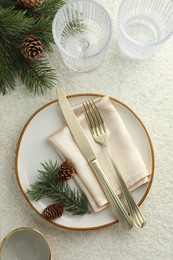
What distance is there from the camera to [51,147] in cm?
80

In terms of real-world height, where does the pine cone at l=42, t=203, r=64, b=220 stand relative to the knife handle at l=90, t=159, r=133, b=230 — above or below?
above

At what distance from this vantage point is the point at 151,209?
81cm

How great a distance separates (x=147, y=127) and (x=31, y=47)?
275 mm

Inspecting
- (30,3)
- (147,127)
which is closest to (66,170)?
(147,127)

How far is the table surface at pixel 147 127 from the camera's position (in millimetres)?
795

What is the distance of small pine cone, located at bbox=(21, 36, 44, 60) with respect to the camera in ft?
2.52

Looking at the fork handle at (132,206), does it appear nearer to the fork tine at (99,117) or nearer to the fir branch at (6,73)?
the fork tine at (99,117)

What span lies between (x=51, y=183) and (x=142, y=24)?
0.37 m

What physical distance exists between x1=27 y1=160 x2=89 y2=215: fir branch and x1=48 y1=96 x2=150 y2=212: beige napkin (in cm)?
2

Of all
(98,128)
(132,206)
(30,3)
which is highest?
(30,3)

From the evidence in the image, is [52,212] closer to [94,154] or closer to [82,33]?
[94,154]

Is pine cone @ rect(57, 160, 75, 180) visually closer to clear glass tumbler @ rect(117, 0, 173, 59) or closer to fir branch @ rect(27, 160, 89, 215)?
fir branch @ rect(27, 160, 89, 215)

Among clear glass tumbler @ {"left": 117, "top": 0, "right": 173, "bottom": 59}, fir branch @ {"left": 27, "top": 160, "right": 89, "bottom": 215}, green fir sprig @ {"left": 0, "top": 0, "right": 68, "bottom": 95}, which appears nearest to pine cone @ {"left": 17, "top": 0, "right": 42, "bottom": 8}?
green fir sprig @ {"left": 0, "top": 0, "right": 68, "bottom": 95}

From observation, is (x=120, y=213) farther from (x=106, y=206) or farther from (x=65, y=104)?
(x=65, y=104)
